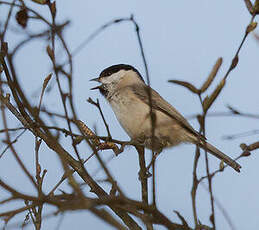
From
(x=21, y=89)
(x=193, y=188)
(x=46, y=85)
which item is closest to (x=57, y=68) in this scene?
(x=21, y=89)

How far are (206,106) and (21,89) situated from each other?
0.50 metres

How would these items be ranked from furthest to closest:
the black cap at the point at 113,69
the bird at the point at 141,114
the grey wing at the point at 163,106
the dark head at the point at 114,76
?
1. the black cap at the point at 113,69
2. the dark head at the point at 114,76
3. the grey wing at the point at 163,106
4. the bird at the point at 141,114

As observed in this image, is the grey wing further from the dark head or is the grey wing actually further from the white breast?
the dark head

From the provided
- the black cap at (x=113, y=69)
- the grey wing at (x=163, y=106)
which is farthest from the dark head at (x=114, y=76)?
the grey wing at (x=163, y=106)

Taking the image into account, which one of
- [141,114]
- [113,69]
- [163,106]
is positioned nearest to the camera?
[141,114]

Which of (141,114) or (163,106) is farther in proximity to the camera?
(163,106)

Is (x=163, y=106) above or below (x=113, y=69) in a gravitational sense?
below


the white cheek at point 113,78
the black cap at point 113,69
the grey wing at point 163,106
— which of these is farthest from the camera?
the black cap at point 113,69

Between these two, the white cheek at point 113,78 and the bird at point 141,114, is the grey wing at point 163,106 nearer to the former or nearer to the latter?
the bird at point 141,114

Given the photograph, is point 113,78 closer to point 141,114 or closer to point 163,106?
point 163,106

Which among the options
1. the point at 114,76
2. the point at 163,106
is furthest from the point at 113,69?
the point at 163,106

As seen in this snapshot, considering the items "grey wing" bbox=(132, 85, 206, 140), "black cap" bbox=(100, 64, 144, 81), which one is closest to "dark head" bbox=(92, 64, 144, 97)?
"black cap" bbox=(100, 64, 144, 81)

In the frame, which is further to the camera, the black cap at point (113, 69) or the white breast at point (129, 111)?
the black cap at point (113, 69)

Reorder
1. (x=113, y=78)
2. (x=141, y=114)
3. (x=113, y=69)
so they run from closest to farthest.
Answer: (x=141, y=114) → (x=113, y=78) → (x=113, y=69)
